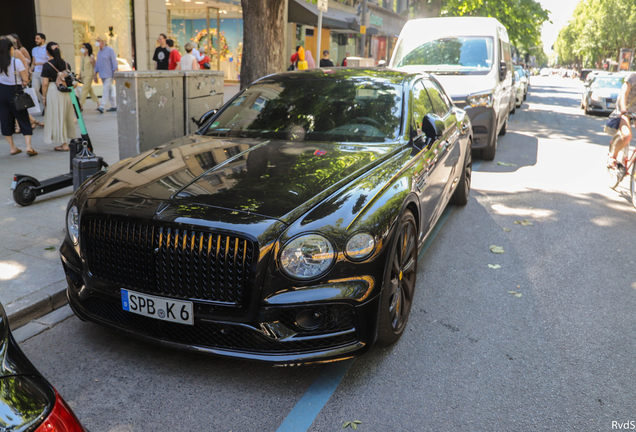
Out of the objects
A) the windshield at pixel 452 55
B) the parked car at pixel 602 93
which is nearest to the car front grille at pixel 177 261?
the windshield at pixel 452 55

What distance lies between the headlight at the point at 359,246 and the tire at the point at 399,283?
19 cm

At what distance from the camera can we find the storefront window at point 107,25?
16.0m

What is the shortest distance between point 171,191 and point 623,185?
7561 millimetres

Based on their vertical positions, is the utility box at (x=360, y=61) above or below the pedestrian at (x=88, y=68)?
above

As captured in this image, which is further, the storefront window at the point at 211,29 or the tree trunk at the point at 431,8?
the tree trunk at the point at 431,8

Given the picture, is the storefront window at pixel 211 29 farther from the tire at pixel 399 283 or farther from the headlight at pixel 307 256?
the headlight at pixel 307 256

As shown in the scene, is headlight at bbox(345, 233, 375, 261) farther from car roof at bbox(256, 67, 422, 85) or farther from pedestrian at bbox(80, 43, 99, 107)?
pedestrian at bbox(80, 43, 99, 107)

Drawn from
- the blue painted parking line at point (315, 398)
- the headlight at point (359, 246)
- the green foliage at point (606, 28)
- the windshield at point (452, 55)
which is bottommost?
the blue painted parking line at point (315, 398)

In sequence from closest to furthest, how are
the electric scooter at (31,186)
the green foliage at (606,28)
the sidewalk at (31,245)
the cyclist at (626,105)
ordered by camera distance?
the sidewalk at (31,245) < the electric scooter at (31,186) < the cyclist at (626,105) < the green foliage at (606,28)

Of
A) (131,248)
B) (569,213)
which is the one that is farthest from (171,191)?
(569,213)

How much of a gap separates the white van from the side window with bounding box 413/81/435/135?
4.29 metres

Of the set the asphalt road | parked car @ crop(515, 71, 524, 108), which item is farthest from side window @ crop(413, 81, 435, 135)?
parked car @ crop(515, 71, 524, 108)

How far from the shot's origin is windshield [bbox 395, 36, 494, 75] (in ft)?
33.2

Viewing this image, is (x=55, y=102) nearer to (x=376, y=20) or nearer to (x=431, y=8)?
(x=431, y=8)
